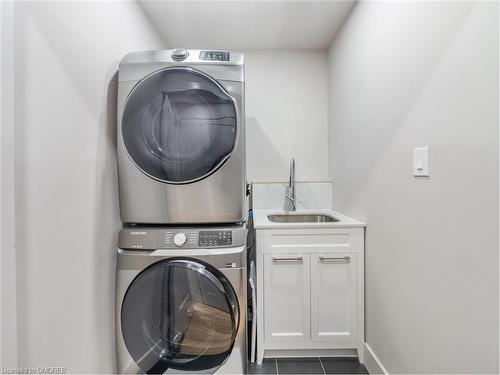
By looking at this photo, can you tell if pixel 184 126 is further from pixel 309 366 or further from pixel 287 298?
pixel 309 366

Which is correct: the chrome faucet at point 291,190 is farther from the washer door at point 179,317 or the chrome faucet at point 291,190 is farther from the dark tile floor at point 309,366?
the washer door at point 179,317

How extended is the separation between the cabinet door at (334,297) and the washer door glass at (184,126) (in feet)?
3.21

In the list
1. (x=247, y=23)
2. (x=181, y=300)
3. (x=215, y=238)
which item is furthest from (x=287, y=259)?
(x=247, y=23)

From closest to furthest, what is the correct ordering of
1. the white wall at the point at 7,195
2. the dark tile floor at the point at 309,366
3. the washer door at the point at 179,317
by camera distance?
the white wall at the point at 7,195 < the washer door at the point at 179,317 < the dark tile floor at the point at 309,366

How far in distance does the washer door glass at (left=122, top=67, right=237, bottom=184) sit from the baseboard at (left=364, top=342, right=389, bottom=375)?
4.89ft

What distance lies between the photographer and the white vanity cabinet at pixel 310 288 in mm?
1718

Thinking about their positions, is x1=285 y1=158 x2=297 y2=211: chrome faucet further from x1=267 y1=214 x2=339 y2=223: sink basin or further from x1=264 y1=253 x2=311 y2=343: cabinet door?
x1=264 y1=253 x2=311 y2=343: cabinet door

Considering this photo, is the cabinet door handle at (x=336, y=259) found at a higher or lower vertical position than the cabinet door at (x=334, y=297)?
higher

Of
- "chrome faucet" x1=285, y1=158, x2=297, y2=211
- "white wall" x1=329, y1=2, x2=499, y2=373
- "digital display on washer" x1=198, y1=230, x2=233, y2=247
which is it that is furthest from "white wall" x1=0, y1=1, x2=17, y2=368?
"chrome faucet" x1=285, y1=158, x2=297, y2=211

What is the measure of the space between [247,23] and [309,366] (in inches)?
101

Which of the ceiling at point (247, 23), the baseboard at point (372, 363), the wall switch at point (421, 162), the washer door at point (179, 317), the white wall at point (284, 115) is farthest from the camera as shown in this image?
the white wall at point (284, 115)

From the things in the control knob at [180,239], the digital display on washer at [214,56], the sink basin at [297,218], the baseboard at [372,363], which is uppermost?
the digital display on washer at [214,56]

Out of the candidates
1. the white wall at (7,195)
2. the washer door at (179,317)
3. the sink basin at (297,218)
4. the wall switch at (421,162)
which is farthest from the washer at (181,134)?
the sink basin at (297,218)

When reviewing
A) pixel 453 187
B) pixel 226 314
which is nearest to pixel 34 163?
pixel 226 314
